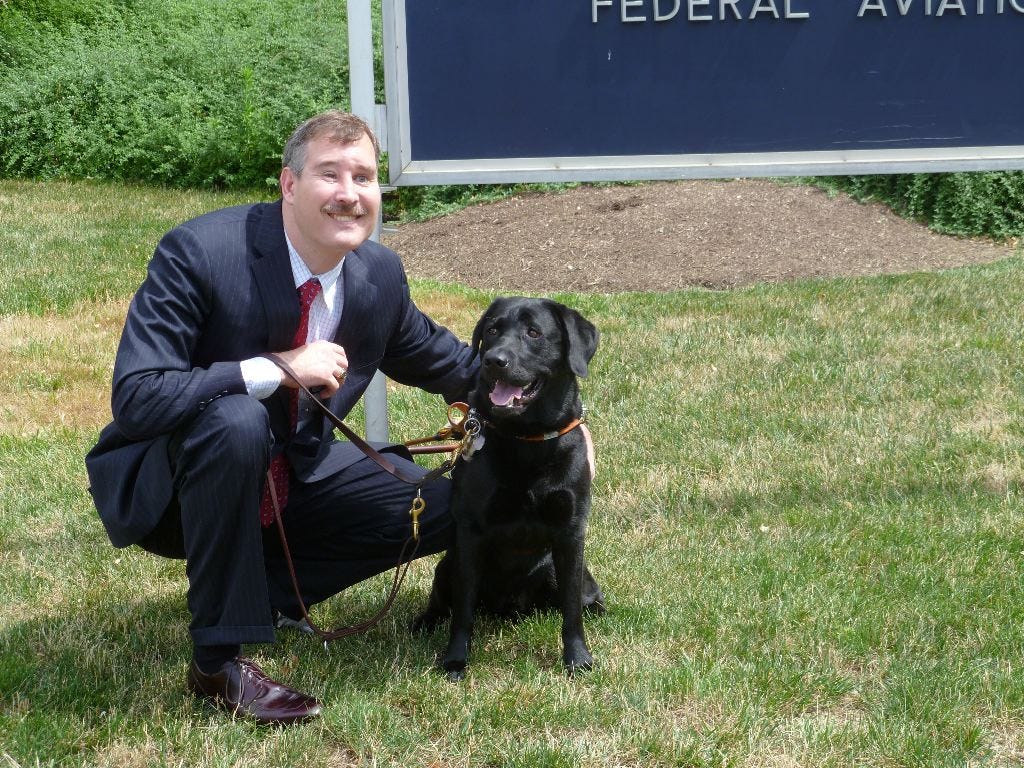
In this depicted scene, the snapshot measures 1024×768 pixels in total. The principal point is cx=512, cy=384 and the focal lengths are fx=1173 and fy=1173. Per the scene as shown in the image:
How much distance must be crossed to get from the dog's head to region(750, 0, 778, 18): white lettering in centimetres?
181

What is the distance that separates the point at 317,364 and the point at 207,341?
13.4 inches

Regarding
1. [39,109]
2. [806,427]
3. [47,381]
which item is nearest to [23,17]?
[39,109]

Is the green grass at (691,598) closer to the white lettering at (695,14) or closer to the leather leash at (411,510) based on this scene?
the leather leash at (411,510)

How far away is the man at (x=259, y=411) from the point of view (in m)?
2.87

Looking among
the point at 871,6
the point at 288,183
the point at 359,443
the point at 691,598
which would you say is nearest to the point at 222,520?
the point at 359,443

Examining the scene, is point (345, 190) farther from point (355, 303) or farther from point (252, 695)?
point (252, 695)

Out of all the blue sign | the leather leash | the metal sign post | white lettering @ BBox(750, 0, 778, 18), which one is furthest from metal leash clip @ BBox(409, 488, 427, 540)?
white lettering @ BBox(750, 0, 778, 18)

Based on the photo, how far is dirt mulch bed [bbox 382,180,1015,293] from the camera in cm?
885

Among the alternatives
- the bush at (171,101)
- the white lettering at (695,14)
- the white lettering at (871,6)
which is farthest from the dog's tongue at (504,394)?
the bush at (171,101)

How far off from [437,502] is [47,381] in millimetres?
3559

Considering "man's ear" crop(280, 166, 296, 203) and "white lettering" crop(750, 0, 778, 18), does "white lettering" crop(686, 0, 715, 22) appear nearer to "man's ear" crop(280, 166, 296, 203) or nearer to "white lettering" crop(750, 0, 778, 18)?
"white lettering" crop(750, 0, 778, 18)

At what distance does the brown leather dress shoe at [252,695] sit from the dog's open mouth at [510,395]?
0.91 metres

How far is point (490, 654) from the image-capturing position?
344 cm

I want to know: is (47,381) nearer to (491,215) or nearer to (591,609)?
(591,609)
